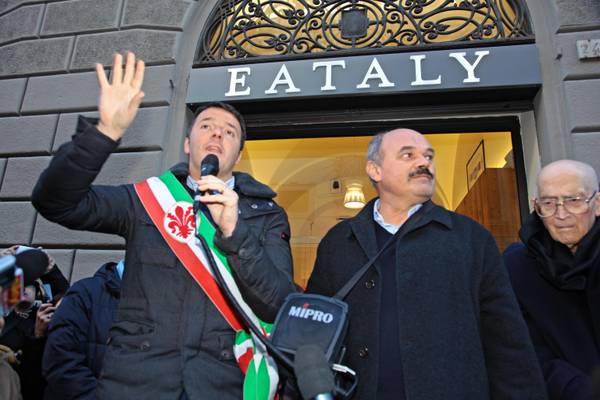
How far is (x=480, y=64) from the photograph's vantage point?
3.77 meters

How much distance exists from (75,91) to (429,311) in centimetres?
425

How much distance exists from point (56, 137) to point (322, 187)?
359cm

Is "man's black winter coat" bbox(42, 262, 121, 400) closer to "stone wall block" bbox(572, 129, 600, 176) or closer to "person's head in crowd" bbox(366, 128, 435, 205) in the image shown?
"person's head in crowd" bbox(366, 128, 435, 205)

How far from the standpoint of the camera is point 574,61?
12.1 ft

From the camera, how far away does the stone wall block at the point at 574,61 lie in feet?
12.0

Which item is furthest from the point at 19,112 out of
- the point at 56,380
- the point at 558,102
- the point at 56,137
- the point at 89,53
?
the point at 558,102

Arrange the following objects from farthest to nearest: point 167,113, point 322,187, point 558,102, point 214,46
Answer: point 322,187 < point 214,46 < point 167,113 < point 558,102

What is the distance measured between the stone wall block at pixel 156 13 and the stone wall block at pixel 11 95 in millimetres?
1276

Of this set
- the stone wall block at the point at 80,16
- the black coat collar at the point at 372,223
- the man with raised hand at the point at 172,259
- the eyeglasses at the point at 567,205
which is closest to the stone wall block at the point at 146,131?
the stone wall block at the point at 80,16

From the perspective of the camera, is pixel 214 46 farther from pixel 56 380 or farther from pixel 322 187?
pixel 56 380

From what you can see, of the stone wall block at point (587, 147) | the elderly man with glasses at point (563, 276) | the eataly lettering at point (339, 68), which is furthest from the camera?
the eataly lettering at point (339, 68)

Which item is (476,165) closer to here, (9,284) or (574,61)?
(574,61)

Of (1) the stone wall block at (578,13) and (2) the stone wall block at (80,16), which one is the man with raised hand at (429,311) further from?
(2) the stone wall block at (80,16)

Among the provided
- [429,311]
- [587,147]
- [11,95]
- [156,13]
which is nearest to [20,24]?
[11,95]
